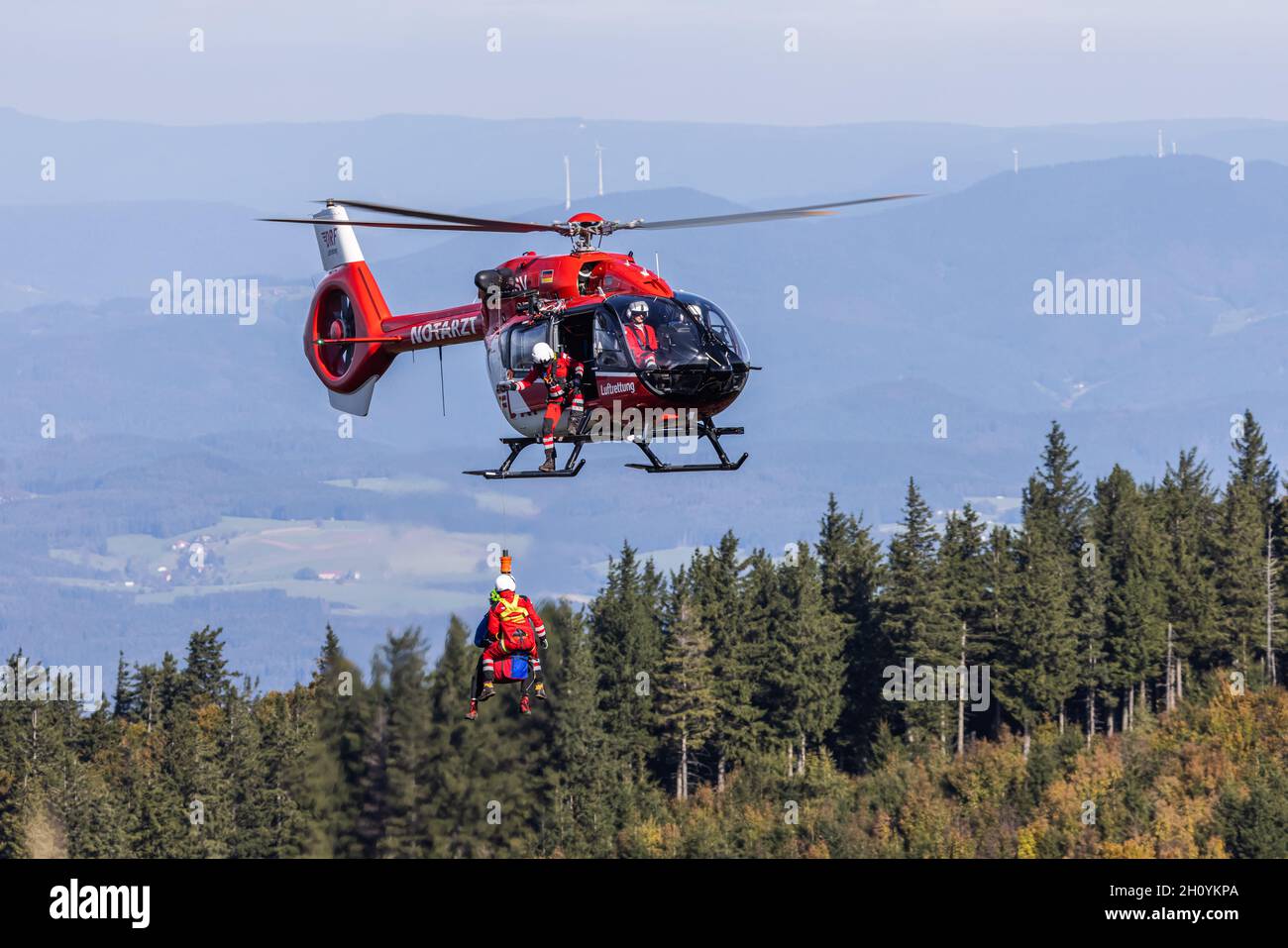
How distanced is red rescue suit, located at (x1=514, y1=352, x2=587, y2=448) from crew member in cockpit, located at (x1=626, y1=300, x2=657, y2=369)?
1779mm

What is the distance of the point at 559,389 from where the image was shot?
45812 millimetres

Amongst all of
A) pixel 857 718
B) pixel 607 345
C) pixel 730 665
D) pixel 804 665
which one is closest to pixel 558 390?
pixel 607 345

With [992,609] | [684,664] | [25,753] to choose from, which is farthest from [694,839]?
[25,753]

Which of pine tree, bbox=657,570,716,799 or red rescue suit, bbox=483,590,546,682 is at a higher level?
red rescue suit, bbox=483,590,546,682

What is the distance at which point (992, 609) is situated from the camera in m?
132

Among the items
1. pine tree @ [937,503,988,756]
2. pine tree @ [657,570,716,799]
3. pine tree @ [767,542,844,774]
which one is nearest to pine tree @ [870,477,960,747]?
pine tree @ [937,503,988,756]

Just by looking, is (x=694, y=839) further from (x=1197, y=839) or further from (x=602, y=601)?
(x=1197, y=839)

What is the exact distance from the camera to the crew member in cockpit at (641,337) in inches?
1758

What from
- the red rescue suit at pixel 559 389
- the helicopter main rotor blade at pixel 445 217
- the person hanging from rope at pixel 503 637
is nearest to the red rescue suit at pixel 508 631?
the person hanging from rope at pixel 503 637

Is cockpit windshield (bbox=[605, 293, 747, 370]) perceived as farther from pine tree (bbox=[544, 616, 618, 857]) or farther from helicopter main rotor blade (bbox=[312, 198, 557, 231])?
pine tree (bbox=[544, 616, 618, 857])

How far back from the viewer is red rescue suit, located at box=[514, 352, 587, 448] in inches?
1801

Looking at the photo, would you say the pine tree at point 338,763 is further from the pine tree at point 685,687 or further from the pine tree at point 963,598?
the pine tree at point 963,598

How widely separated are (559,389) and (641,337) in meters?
2.33

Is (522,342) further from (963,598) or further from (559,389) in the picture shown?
(963,598)
